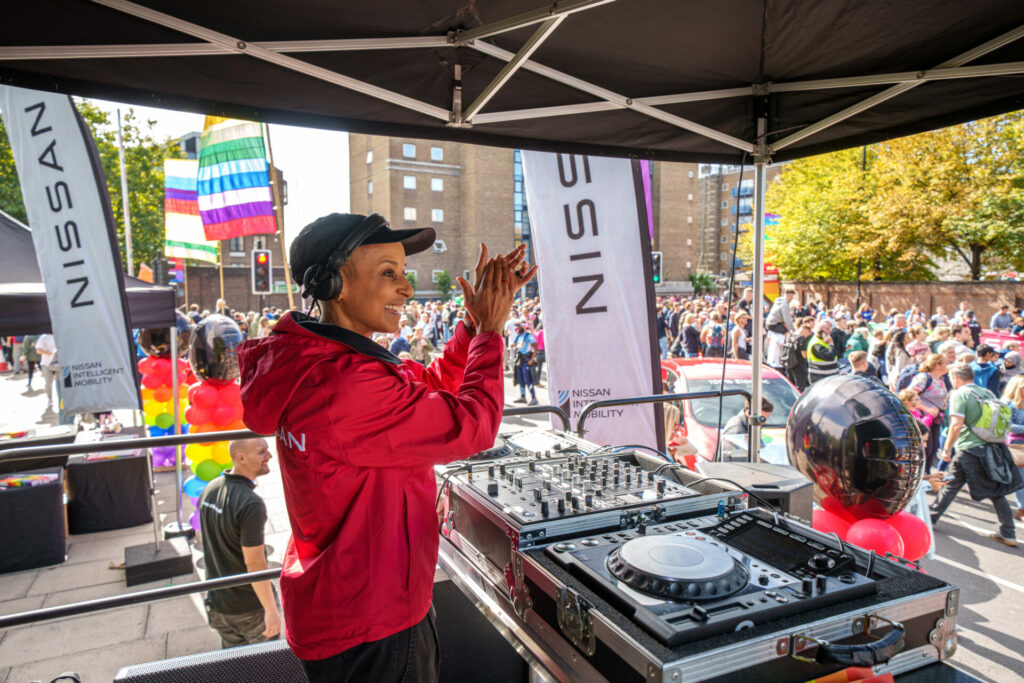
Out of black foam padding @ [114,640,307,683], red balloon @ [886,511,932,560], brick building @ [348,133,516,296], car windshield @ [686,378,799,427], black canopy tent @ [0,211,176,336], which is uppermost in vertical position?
brick building @ [348,133,516,296]

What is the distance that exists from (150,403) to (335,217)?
27.1ft

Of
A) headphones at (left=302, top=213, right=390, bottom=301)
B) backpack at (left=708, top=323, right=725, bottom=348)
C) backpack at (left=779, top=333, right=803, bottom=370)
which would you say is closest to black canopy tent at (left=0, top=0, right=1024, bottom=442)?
Answer: headphones at (left=302, top=213, right=390, bottom=301)

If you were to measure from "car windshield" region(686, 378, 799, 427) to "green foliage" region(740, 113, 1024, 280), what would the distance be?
61.3ft

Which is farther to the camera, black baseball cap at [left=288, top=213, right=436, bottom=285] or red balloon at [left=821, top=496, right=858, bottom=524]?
red balloon at [left=821, top=496, right=858, bottom=524]

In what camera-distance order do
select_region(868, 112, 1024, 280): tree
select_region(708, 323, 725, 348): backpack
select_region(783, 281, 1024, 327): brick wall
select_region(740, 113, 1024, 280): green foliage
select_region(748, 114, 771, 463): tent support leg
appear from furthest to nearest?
select_region(783, 281, 1024, 327): brick wall < select_region(740, 113, 1024, 280): green foliage < select_region(868, 112, 1024, 280): tree < select_region(708, 323, 725, 348): backpack < select_region(748, 114, 771, 463): tent support leg

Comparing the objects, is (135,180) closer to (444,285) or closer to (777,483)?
(444,285)

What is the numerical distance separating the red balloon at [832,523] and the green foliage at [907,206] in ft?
77.5

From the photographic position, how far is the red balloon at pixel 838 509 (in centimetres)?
296

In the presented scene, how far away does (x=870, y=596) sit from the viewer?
144 centimetres

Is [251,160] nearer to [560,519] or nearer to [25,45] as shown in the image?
[25,45]

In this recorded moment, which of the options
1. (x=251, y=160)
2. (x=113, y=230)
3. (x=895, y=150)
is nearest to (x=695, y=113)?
(x=113, y=230)

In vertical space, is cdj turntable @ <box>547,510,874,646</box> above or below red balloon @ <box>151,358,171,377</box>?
above

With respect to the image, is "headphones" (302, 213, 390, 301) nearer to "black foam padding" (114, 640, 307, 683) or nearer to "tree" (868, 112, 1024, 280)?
"black foam padding" (114, 640, 307, 683)

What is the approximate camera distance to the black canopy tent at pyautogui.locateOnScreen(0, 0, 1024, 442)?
235 cm
